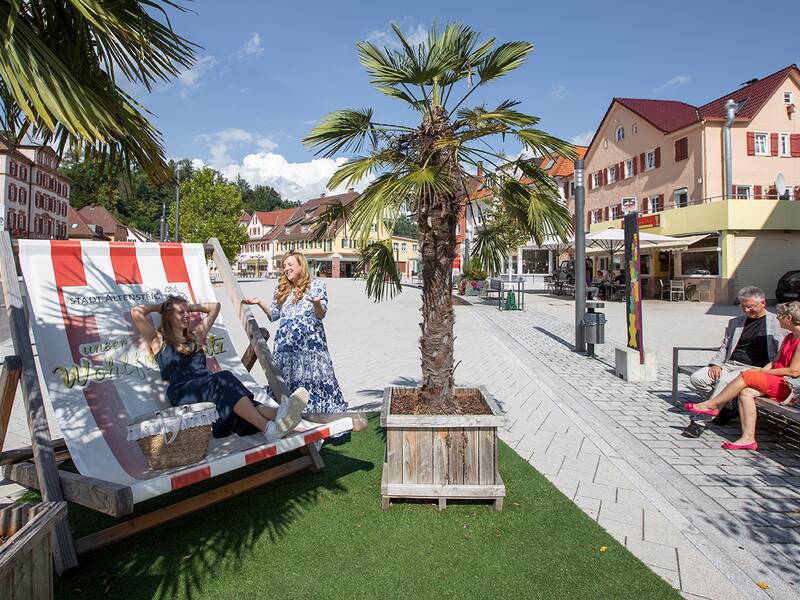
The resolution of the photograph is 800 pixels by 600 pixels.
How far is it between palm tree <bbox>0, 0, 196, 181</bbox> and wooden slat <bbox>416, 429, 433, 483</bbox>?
2.06 meters

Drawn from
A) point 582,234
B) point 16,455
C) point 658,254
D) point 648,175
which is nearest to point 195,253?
point 16,455

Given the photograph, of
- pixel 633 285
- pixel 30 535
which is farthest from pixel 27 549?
pixel 633 285

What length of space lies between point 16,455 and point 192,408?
3.95 feet

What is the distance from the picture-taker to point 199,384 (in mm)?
3496

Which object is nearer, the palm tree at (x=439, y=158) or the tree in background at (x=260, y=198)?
the palm tree at (x=439, y=158)

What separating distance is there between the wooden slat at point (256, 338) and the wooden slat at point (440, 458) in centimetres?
105

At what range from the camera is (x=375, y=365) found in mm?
8539

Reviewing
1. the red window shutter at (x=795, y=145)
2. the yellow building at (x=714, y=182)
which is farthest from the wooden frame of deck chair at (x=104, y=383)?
the red window shutter at (x=795, y=145)

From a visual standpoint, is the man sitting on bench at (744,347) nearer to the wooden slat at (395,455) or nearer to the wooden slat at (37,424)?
the wooden slat at (395,455)

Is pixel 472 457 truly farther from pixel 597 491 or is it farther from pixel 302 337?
pixel 302 337

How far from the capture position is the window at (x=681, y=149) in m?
25.6

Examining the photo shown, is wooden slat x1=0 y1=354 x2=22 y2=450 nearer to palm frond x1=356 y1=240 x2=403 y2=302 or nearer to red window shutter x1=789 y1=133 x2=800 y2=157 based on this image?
palm frond x1=356 y1=240 x2=403 y2=302

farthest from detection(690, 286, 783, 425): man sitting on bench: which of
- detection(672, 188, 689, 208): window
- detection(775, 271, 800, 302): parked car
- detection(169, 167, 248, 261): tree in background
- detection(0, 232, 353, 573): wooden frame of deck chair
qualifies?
detection(169, 167, 248, 261): tree in background

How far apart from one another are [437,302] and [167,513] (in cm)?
199
